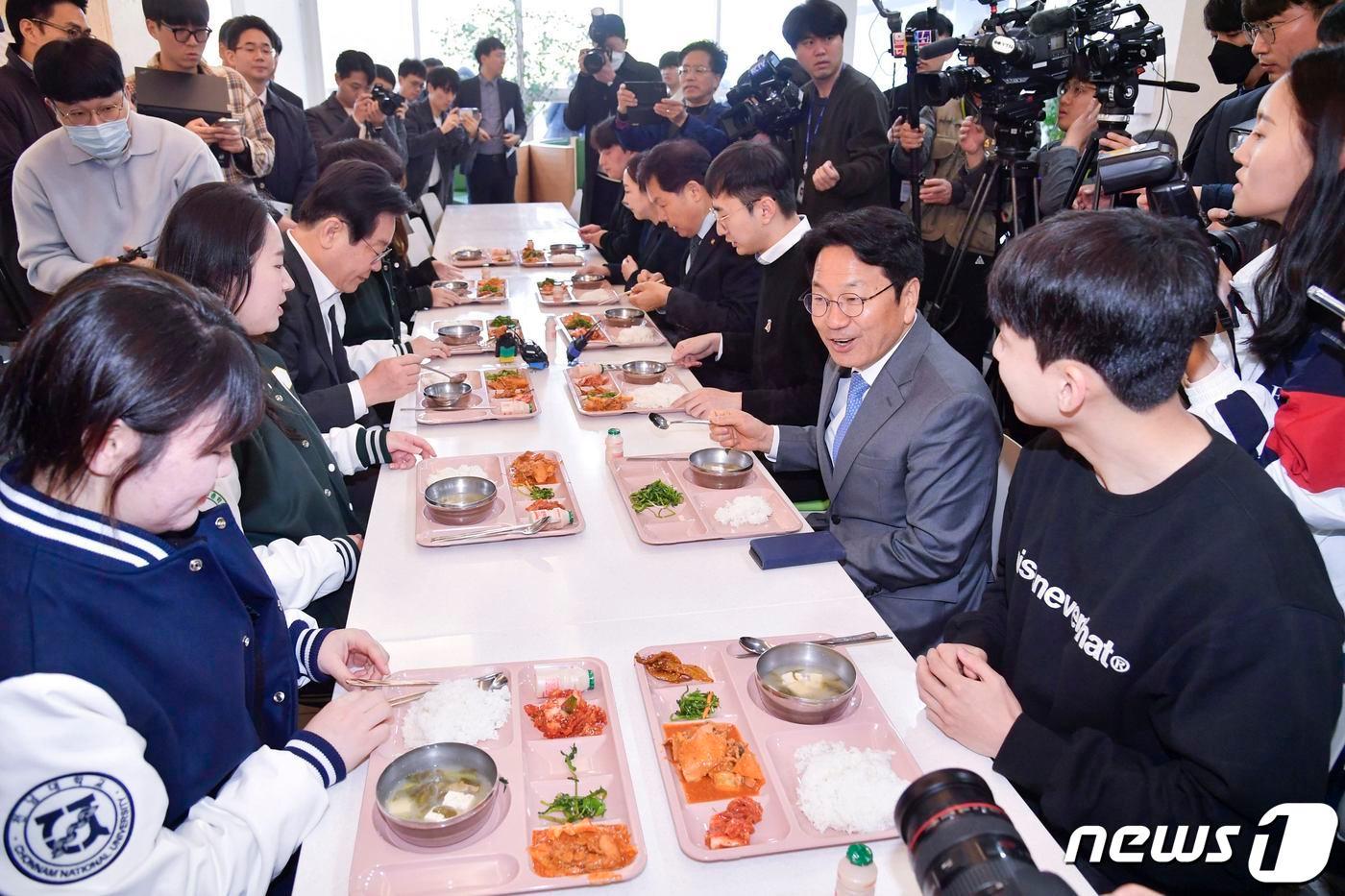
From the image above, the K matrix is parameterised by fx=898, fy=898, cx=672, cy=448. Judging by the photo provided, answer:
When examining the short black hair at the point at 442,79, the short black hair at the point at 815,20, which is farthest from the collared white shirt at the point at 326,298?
the short black hair at the point at 442,79

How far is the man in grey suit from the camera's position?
72.5 inches

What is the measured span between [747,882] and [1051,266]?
86cm

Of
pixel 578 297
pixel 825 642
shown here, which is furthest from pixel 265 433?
pixel 578 297

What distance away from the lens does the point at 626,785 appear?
1166 millimetres

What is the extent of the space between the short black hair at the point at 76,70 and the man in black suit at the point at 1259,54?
3.22 metres

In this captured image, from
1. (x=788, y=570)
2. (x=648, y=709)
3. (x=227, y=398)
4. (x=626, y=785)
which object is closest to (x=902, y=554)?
(x=788, y=570)

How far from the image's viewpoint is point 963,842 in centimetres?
74

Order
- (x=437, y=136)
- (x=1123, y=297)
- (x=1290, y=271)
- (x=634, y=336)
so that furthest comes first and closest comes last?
1. (x=437, y=136)
2. (x=634, y=336)
3. (x=1290, y=271)
4. (x=1123, y=297)

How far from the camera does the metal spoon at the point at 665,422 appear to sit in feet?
7.89

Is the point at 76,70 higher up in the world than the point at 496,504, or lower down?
higher up

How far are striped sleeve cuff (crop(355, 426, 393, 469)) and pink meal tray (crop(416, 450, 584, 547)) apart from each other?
5.5 inches

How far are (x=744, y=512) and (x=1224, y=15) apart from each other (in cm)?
267

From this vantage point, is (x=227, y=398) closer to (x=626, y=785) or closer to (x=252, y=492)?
(x=626, y=785)

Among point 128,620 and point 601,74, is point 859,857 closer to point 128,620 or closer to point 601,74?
point 128,620
